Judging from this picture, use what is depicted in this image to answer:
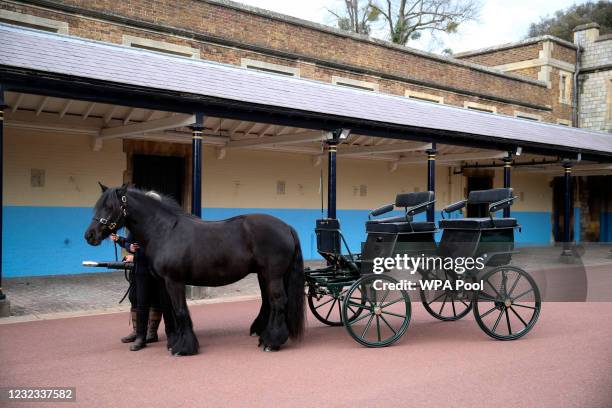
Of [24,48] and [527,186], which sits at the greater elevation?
[24,48]

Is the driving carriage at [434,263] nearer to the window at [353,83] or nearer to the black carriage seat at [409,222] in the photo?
the black carriage seat at [409,222]

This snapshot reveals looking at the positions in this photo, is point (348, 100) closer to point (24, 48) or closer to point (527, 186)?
point (24, 48)

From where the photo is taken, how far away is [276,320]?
6434mm

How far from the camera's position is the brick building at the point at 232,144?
40.4 feet

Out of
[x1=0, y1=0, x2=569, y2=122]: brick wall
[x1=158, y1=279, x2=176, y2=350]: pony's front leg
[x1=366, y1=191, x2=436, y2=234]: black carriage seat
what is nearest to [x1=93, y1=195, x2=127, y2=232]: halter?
[x1=158, y1=279, x2=176, y2=350]: pony's front leg

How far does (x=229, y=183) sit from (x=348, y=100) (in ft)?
12.6

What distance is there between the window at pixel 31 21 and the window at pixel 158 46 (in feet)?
4.94

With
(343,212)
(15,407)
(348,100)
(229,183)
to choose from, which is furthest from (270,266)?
(343,212)

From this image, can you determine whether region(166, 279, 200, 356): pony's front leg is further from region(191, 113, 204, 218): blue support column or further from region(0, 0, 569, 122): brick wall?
region(0, 0, 569, 122): brick wall

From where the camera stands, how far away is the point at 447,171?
21.6 meters

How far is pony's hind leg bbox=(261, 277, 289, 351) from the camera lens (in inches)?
251

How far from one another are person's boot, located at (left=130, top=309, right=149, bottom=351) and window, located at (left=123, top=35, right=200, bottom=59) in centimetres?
976

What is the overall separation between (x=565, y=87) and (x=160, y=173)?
20.5 meters

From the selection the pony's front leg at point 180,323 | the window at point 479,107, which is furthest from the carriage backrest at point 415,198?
the window at point 479,107
